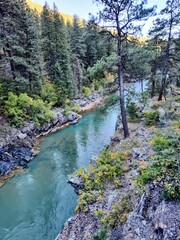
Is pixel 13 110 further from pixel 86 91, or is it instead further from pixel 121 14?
pixel 86 91

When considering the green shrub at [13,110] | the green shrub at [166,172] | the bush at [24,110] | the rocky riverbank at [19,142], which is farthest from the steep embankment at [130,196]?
the bush at [24,110]

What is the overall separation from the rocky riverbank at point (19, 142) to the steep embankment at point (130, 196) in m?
6.34

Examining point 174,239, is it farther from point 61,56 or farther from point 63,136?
point 61,56

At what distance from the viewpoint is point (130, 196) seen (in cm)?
643

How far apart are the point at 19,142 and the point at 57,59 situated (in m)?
14.7

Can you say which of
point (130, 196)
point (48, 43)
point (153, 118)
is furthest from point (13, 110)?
point (130, 196)

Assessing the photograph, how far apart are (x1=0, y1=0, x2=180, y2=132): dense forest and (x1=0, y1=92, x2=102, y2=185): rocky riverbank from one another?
36.0 inches

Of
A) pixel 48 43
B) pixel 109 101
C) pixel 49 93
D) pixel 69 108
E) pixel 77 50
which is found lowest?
pixel 69 108

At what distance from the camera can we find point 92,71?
35.1 ft

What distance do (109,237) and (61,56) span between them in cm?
2487

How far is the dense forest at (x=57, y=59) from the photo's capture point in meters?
11.1

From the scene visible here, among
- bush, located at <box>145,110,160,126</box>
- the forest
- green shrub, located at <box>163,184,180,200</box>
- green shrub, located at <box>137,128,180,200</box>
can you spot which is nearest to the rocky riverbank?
the forest

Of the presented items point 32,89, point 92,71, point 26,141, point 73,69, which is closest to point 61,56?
point 73,69

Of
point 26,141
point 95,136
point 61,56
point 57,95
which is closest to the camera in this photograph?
point 26,141
